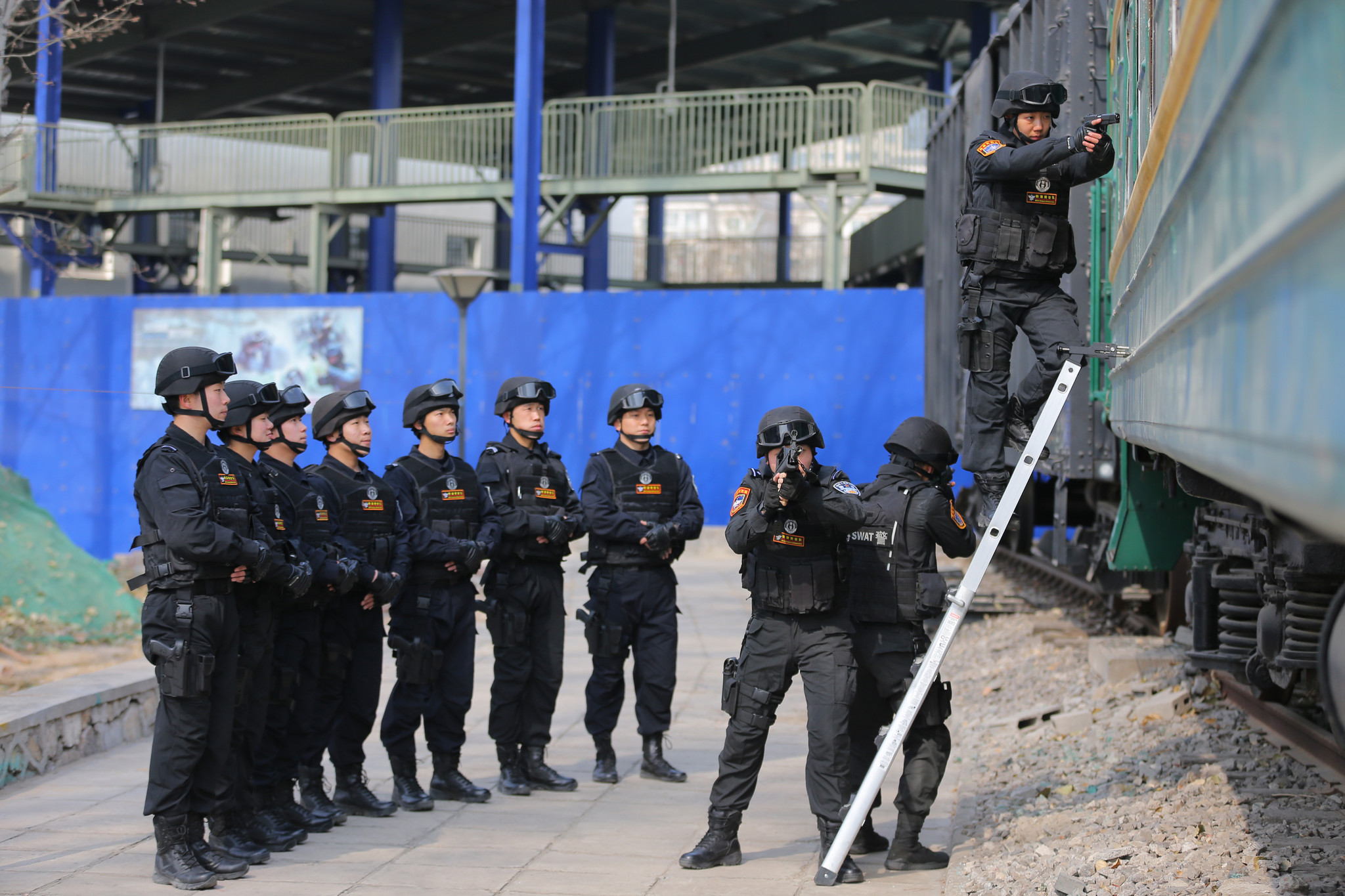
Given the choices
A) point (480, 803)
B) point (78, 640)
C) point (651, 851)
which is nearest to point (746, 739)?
point (651, 851)

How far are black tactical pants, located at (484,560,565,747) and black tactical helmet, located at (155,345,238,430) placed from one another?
6.72 feet

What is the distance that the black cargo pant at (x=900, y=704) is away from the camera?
562 centimetres

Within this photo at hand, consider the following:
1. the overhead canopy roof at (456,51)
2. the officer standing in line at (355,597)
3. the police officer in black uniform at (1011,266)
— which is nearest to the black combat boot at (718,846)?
the police officer in black uniform at (1011,266)

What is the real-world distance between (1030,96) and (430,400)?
129 inches

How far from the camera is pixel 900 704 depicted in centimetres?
571

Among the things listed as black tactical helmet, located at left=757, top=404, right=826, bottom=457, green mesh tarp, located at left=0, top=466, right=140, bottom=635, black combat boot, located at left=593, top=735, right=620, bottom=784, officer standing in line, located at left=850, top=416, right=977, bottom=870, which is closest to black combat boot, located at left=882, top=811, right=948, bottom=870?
officer standing in line, located at left=850, top=416, right=977, bottom=870

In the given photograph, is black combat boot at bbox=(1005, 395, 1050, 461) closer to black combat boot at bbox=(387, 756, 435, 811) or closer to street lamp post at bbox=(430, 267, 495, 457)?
black combat boot at bbox=(387, 756, 435, 811)

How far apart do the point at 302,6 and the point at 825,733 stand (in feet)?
79.9

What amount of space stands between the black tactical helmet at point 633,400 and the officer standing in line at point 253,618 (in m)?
1.96

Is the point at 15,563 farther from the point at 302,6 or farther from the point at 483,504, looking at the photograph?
the point at 302,6

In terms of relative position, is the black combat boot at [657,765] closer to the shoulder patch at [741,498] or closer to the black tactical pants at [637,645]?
the black tactical pants at [637,645]

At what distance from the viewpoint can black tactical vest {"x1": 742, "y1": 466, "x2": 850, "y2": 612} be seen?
5500 mm

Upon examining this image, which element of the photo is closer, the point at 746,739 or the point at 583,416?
the point at 746,739

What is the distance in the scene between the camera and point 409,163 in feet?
113
